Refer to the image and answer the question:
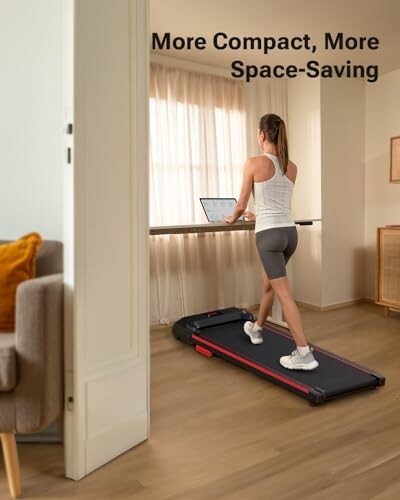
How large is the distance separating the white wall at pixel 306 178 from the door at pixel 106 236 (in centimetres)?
302

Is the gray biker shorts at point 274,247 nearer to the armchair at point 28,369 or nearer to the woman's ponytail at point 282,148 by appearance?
the woman's ponytail at point 282,148

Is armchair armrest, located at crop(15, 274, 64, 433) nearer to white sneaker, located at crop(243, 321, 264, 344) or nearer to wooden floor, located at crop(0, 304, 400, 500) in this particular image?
wooden floor, located at crop(0, 304, 400, 500)

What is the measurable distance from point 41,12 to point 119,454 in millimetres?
2014

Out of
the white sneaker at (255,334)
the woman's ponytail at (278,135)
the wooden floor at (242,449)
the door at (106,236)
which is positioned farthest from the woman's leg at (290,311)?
the door at (106,236)

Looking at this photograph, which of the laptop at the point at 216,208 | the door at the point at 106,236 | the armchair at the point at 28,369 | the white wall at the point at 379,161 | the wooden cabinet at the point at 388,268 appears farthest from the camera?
the white wall at the point at 379,161

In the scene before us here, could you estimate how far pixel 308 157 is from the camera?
190 inches

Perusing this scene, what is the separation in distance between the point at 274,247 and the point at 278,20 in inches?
67.6

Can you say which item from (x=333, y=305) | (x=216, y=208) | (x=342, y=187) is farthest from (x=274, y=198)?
(x=333, y=305)

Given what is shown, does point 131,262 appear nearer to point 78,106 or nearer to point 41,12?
point 78,106

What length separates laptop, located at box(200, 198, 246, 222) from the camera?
397 cm

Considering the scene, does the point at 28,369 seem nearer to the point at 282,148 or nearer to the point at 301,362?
the point at 301,362

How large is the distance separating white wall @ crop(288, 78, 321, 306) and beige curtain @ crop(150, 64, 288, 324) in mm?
420

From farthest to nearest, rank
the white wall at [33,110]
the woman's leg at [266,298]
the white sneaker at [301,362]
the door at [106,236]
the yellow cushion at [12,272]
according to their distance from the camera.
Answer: the woman's leg at [266,298], the white sneaker at [301,362], the white wall at [33,110], the yellow cushion at [12,272], the door at [106,236]

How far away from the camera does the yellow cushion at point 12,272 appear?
191cm
